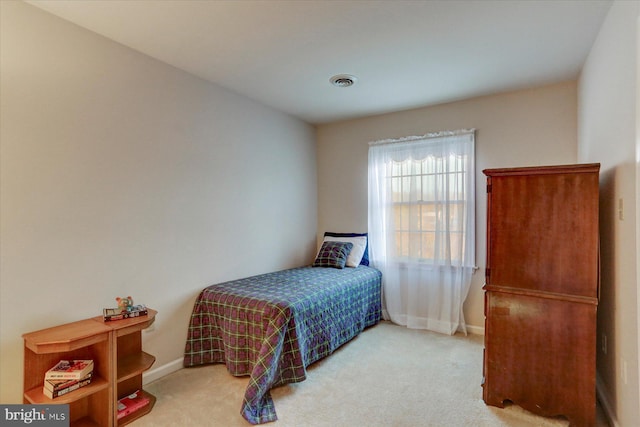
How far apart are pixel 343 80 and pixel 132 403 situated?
9.60 feet

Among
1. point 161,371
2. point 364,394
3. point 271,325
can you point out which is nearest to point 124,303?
point 161,371

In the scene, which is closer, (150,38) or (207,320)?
(150,38)

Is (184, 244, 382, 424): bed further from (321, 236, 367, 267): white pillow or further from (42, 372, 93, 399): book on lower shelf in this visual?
(42, 372, 93, 399): book on lower shelf

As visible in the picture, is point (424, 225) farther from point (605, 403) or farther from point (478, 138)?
point (605, 403)

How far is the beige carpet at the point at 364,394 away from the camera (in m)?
1.99

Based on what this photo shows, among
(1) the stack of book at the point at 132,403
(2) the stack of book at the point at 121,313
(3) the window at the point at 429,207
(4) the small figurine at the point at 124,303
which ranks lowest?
(1) the stack of book at the point at 132,403

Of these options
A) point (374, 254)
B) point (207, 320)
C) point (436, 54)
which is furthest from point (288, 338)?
point (436, 54)

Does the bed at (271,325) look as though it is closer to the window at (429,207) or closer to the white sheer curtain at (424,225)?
the white sheer curtain at (424,225)

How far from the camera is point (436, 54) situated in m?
2.47

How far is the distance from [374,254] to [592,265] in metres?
2.26

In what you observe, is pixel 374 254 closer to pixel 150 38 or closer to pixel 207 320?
pixel 207 320

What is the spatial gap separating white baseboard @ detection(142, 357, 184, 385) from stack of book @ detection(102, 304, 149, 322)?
0.62 m

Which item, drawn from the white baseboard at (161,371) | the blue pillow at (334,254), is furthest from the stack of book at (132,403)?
the blue pillow at (334,254)

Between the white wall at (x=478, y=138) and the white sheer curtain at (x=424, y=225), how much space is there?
0.11 meters
